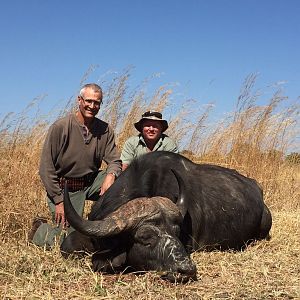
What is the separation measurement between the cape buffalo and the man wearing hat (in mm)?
829

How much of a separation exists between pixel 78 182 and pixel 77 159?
305mm

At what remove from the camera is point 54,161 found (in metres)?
4.79

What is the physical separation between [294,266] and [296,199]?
3.38 metres

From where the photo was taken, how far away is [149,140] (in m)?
5.72

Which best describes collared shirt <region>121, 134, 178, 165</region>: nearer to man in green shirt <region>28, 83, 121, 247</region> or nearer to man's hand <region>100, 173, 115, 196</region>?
man in green shirt <region>28, 83, 121, 247</region>

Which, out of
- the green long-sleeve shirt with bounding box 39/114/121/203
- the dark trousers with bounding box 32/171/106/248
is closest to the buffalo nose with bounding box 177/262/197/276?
the dark trousers with bounding box 32/171/106/248

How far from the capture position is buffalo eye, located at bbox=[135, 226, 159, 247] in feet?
11.0

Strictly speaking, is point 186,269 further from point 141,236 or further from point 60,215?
point 60,215

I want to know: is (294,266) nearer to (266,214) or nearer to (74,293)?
(266,214)

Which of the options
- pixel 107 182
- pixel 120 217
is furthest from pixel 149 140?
pixel 120 217

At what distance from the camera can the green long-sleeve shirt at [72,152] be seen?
15.1 ft

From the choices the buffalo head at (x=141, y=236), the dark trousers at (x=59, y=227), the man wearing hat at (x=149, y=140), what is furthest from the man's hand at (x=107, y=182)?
the buffalo head at (x=141, y=236)

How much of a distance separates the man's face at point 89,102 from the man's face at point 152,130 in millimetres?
1025

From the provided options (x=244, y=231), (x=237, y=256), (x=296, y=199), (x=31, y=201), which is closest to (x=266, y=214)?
(x=244, y=231)
